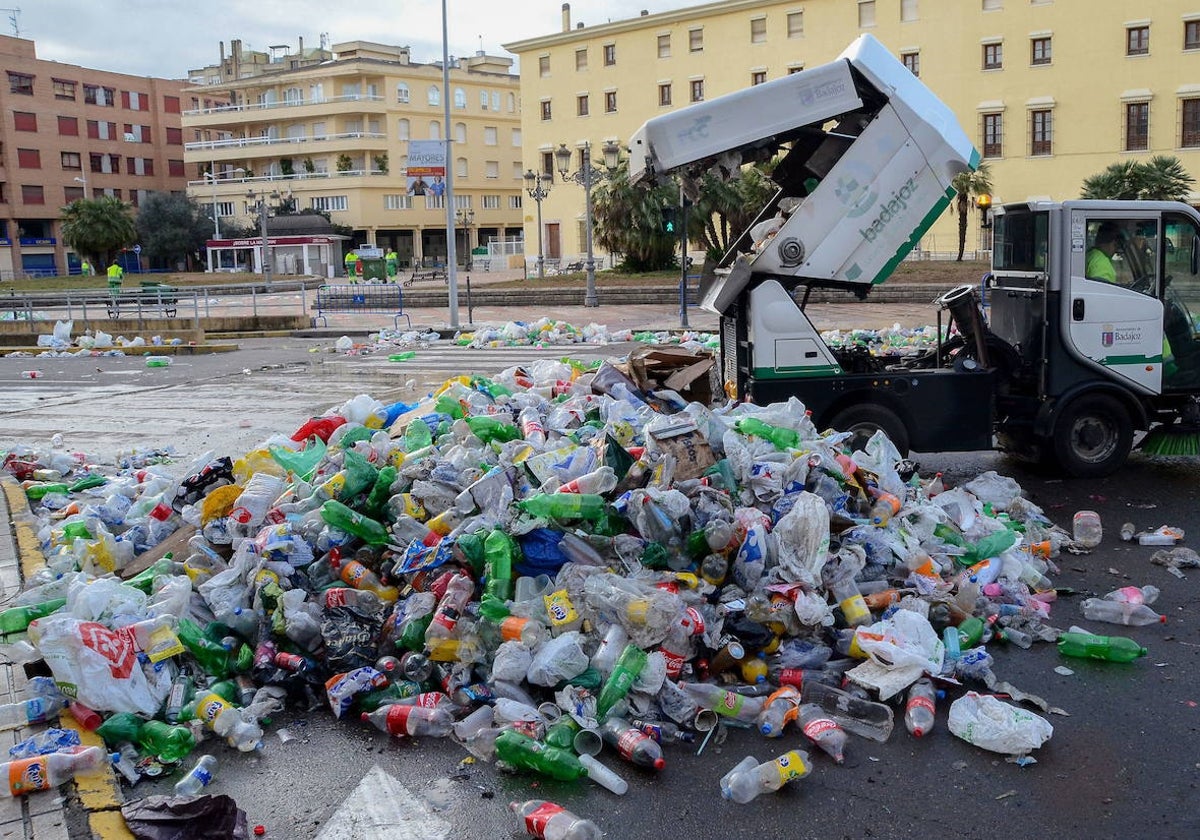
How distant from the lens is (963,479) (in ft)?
28.9

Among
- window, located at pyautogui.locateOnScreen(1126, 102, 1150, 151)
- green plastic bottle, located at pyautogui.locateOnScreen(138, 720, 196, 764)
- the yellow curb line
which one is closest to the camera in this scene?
the yellow curb line

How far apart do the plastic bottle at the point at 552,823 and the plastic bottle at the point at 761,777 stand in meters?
0.56

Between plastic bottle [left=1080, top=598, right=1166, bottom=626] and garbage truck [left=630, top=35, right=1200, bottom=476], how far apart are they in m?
2.97

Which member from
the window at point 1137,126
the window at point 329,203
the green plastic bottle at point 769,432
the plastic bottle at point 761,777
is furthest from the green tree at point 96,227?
the plastic bottle at point 761,777

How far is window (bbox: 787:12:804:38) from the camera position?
179 feet

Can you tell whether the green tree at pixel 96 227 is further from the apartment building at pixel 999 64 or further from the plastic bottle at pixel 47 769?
the plastic bottle at pixel 47 769

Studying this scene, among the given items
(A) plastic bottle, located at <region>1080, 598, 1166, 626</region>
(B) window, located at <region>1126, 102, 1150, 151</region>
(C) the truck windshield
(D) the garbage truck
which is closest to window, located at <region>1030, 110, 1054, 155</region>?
(B) window, located at <region>1126, 102, 1150, 151</region>

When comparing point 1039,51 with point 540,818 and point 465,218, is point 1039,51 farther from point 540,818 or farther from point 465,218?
point 540,818

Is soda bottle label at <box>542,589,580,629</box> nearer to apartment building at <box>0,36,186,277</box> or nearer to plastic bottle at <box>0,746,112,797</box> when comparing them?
plastic bottle at <box>0,746,112,797</box>

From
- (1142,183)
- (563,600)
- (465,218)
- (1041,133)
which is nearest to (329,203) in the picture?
(465,218)

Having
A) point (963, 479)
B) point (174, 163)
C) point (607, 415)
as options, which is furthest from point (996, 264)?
point (174, 163)

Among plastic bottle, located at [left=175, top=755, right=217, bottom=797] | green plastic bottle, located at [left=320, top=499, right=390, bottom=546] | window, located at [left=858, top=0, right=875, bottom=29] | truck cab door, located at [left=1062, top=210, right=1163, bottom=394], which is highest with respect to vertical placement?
window, located at [left=858, top=0, right=875, bottom=29]

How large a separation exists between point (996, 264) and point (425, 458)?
212 inches

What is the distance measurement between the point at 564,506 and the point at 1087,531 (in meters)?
3.60
